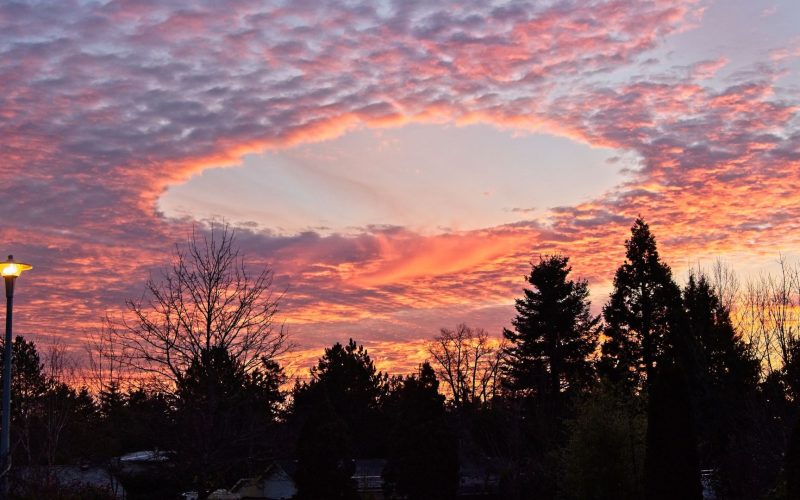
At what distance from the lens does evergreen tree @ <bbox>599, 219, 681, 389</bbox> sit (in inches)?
2057

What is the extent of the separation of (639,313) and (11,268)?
4596 cm

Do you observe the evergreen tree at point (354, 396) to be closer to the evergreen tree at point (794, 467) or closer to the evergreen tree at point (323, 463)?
the evergreen tree at point (323, 463)

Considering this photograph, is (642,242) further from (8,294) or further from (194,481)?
(8,294)

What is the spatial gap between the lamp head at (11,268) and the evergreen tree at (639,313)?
4341 centimetres

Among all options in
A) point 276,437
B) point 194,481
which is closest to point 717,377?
point 276,437

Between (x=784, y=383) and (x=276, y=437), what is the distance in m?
21.7

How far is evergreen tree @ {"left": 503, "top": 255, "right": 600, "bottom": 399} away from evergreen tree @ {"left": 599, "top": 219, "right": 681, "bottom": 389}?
236 cm

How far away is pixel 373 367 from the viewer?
72.6 meters

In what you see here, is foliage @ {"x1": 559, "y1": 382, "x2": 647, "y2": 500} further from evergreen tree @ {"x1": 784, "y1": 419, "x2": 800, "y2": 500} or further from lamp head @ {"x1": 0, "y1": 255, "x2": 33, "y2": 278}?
lamp head @ {"x1": 0, "y1": 255, "x2": 33, "y2": 278}

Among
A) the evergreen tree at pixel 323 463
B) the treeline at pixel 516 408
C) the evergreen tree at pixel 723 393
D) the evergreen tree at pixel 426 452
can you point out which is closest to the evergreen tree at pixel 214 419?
the treeline at pixel 516 408

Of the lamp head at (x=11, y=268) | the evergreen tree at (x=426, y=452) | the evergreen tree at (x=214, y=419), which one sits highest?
the lamp head at (x=11, y=268)

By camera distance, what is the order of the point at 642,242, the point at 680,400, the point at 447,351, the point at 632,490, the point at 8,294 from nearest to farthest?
the point at 8,294 < the point at 680,400 < the point at 632,490 < the point at 642,242 < the point at 447,351

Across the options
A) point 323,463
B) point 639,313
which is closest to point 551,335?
point 639,313

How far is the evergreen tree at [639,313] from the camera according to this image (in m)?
52.2
